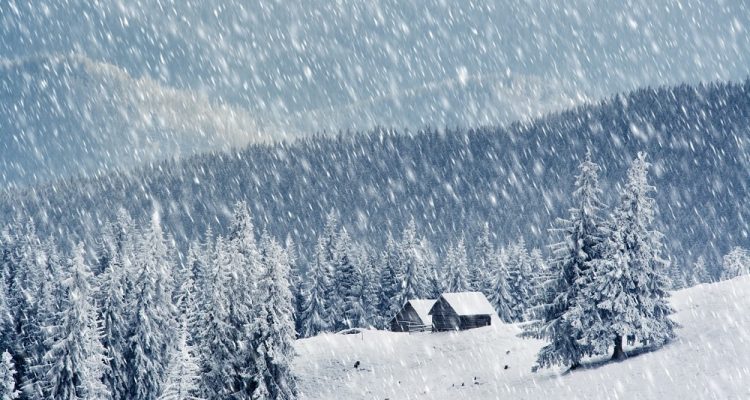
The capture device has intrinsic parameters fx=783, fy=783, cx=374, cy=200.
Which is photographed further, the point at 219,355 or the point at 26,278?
the point at 26,278

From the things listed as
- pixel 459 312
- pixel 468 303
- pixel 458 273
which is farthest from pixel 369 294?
pixel 459 312

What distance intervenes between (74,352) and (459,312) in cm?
3898

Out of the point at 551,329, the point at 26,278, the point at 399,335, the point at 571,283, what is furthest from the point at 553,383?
the point at 26,278

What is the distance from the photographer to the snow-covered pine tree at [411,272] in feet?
278

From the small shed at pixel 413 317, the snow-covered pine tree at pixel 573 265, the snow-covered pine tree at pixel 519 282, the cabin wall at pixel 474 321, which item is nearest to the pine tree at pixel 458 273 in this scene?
the snow-covered pine tree at pixel 519 282

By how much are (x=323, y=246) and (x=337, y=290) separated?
18.3 ft

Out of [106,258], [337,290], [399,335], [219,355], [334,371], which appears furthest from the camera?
[337,290]

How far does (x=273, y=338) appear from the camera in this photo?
140 feet

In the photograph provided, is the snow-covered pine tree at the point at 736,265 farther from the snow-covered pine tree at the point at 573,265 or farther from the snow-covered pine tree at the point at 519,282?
the snow-covered pine tree at the point at 573,265

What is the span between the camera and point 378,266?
9219 centimetres

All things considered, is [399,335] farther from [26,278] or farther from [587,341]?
[26,278]

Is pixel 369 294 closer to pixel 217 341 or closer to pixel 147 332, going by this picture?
pixel 147 332

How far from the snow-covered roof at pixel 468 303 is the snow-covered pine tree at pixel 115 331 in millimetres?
32874

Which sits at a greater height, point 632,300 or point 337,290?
point 337,290
